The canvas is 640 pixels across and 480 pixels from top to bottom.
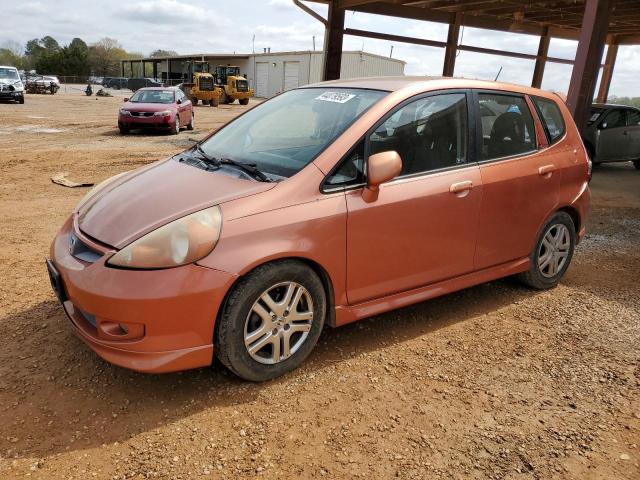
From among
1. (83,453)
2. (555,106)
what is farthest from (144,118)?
Result: (83,453)

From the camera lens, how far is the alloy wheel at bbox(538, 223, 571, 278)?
4213 millimetres

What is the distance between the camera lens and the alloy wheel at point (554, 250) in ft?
13.8

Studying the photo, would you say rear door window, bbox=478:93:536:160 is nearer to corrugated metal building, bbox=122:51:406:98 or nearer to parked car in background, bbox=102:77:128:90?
corrugated metal building, bbox=122:51:406:98

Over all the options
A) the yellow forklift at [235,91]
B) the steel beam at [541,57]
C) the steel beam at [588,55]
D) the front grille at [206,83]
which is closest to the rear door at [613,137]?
the steel beam at [588,55]

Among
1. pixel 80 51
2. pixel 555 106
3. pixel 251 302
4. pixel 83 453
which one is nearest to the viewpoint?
pixel 83 453

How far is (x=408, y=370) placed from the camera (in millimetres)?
3068

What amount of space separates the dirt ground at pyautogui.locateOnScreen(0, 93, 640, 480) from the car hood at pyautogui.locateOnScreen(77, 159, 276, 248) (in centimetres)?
84

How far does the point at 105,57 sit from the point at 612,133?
302ft

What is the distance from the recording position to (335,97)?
348cm

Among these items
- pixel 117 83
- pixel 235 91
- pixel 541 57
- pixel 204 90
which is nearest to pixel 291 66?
pixel 235 91

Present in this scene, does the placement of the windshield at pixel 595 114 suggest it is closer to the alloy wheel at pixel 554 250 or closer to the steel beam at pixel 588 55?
the steel beam at pixel 588 55

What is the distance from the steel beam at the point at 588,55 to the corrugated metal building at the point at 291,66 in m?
27.3

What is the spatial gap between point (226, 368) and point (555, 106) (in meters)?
3.43

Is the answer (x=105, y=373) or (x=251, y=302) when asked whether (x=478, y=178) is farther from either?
(x=105, y=373)
